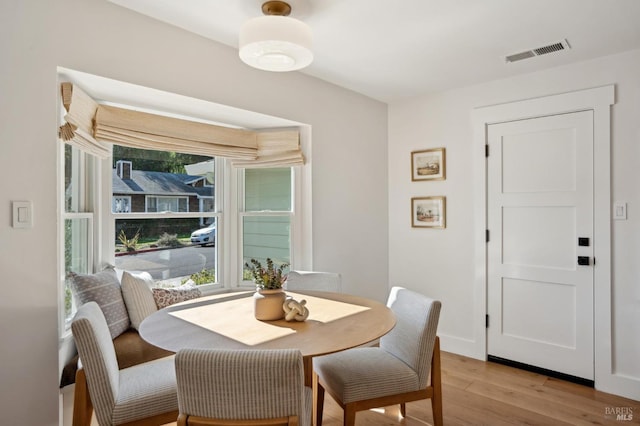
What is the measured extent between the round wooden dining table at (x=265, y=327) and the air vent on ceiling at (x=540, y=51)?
6.94ft

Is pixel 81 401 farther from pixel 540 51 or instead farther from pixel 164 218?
pixel 540 51

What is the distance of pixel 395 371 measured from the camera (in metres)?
1.89

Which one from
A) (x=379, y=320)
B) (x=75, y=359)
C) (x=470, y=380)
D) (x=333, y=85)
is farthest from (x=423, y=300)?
(x=333, y=85)

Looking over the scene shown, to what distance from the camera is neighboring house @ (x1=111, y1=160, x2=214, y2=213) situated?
8.62 ft

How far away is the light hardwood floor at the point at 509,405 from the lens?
236cm

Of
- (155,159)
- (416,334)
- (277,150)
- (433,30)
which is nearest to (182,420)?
(416,334)

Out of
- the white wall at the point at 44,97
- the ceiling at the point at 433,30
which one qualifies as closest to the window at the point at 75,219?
the white wall at the point at 44,97

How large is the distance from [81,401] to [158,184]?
1.62 metres

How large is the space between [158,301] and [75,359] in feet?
1.76

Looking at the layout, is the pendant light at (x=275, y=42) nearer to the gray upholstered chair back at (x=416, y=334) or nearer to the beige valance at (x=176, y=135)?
the beige valance at (x=176, y=135)

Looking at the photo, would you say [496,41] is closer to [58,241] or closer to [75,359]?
[58,241]

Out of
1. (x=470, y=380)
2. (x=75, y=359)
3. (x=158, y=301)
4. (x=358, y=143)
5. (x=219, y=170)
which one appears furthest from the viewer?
(x=358, y=143)

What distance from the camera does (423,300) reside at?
6.59 feet

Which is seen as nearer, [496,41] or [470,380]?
[496,41]
